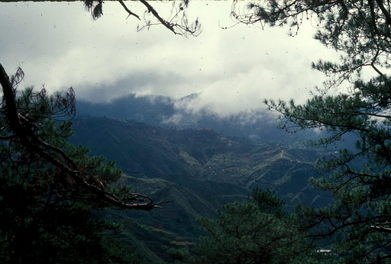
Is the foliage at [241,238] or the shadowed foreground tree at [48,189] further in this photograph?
the foliage at [241,238]

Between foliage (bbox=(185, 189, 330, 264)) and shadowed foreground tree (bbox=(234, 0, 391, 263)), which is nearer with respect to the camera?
shadowed foreground tree (bbox=(234, 0, 391, 263))

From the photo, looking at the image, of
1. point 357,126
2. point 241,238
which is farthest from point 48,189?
point 241,238

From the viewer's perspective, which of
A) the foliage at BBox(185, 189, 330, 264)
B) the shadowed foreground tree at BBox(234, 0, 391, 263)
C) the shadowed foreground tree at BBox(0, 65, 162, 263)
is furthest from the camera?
the foliage at BBox(185, 189, 330, 264)

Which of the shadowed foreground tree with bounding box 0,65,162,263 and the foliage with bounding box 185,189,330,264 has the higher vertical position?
the shadowed foreground tree with bounding box 0,65,162,263

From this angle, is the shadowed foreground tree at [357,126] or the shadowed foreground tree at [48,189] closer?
the shadowed foreground tree at [48,189]

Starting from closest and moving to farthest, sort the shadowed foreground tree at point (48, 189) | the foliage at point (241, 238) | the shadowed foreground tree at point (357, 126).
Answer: the shadowed foreground tree at point (48, 189)
the shadowed foreground tree at point (357, 126)
the foliage at point (241, 238)

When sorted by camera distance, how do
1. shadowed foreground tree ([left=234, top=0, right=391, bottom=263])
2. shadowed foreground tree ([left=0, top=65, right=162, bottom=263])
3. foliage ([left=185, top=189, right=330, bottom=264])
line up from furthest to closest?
foliage ([left=185, top=189, right=330, bottom=264]) < shadowed foreground tree ([left=234, top=0, right=391, bottom=263]) < shadowed foreground tree ([left=0, top=65, right=162, bottom=263])

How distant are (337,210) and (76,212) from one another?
9465 millimetres

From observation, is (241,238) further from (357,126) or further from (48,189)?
(48,189)

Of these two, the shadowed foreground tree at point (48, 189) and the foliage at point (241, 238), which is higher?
the shadowed foreground tree at point (48, 189)

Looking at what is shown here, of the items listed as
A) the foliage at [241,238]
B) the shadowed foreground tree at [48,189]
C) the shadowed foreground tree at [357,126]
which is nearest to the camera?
the shadowed foreground tree at [48,189]

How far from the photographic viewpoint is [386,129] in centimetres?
995

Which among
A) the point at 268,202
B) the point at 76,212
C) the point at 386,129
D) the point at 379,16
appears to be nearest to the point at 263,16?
the point at 379,16

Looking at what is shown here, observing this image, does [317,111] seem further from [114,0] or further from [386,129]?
[114,0]
